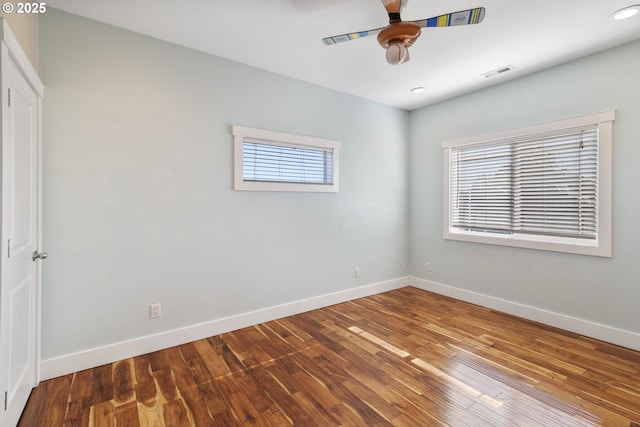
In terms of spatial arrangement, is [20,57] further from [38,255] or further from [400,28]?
[400,28]

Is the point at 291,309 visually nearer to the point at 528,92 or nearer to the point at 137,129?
the point at 137,129

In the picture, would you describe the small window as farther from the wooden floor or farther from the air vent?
the air vent

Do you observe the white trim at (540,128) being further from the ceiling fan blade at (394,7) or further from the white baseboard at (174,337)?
the white baseboard at (174,337)

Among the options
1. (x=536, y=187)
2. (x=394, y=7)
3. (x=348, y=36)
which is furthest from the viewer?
(x=536, y=187)

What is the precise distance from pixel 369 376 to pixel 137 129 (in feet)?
8.92

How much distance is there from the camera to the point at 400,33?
1844 mm

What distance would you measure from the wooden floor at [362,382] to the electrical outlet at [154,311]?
32 centimetres

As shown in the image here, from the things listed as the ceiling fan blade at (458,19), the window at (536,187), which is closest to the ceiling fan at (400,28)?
the ceiling fan blade at (458,19)

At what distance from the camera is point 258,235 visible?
3.10 meters

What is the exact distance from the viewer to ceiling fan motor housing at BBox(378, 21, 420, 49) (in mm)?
1812

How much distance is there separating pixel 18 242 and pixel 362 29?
9.25 feet

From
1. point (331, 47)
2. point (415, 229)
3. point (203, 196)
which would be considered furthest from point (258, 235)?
point (415, 229)

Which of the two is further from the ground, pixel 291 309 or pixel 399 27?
pixel 399 27

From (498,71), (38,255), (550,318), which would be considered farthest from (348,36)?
(550,318)
